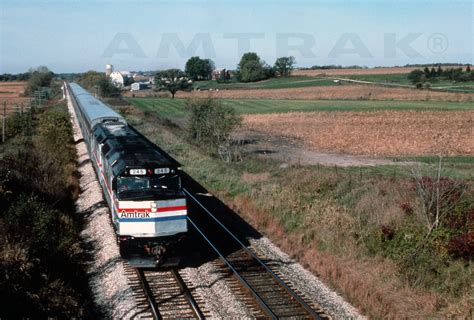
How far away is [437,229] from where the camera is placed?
1603 centimetres

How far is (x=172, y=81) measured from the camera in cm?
12044

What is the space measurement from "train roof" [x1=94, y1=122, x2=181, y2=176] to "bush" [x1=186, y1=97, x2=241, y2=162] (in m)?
16.6

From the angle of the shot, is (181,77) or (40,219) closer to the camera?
(40,219)

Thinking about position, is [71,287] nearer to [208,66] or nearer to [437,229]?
[437,229]

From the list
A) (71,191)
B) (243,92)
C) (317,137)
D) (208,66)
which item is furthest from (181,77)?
(71,191)

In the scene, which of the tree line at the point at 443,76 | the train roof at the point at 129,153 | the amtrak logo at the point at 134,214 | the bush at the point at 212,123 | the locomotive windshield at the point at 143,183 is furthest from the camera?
the tree line at the point at 443,76

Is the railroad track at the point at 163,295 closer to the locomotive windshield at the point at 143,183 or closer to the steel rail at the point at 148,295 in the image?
the steel rail at the point at 148,295

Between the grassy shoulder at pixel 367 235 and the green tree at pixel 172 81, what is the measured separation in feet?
312

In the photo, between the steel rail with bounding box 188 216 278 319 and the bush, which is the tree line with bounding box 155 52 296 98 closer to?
the bush

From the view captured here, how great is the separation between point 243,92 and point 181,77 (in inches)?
627

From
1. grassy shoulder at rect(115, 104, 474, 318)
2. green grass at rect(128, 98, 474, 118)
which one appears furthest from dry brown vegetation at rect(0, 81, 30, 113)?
grassy shoulder at rect(115, 104, 474, 318)

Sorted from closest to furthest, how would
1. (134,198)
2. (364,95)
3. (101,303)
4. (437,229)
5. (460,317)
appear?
(460,317) → (101,303) → (134,198) → (437,229) → (364,95)

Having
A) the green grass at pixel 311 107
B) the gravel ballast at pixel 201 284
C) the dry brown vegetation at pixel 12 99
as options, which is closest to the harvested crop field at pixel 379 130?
the green grass at pixel 311 107

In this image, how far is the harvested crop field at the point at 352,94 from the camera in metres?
92.0
